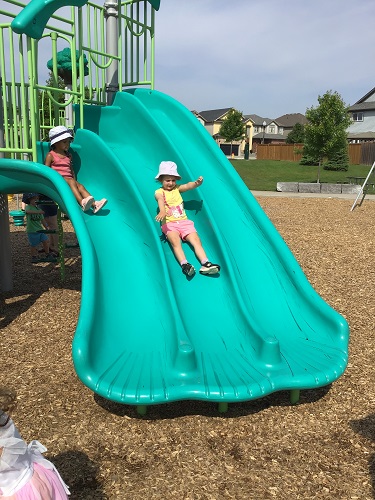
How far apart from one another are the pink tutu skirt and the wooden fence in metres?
38.1

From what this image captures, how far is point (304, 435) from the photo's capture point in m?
3.09

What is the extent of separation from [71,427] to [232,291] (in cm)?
170

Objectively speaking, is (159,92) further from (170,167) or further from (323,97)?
(323,97)

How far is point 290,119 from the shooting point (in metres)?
95.6

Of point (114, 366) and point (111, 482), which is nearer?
point (111, 482)

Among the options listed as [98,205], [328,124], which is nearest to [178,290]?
[98,205]

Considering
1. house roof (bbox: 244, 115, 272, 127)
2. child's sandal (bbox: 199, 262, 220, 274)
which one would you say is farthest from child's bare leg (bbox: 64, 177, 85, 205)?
house roof (bbox: 244, 115, 272, 127)

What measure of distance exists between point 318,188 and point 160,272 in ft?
60.4

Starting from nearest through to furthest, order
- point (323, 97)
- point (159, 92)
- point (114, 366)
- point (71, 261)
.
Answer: point (114, 366), point (159, 92), point (71, 261), point (323, 97)

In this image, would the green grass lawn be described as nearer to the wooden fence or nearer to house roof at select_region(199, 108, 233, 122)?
the wooden fence

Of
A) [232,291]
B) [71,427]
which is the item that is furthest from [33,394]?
[232,291]

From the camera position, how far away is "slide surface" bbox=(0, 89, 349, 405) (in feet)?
9.78

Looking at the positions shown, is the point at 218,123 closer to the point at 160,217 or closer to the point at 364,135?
the point at 364,135

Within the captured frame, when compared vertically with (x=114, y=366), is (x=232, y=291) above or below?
above
